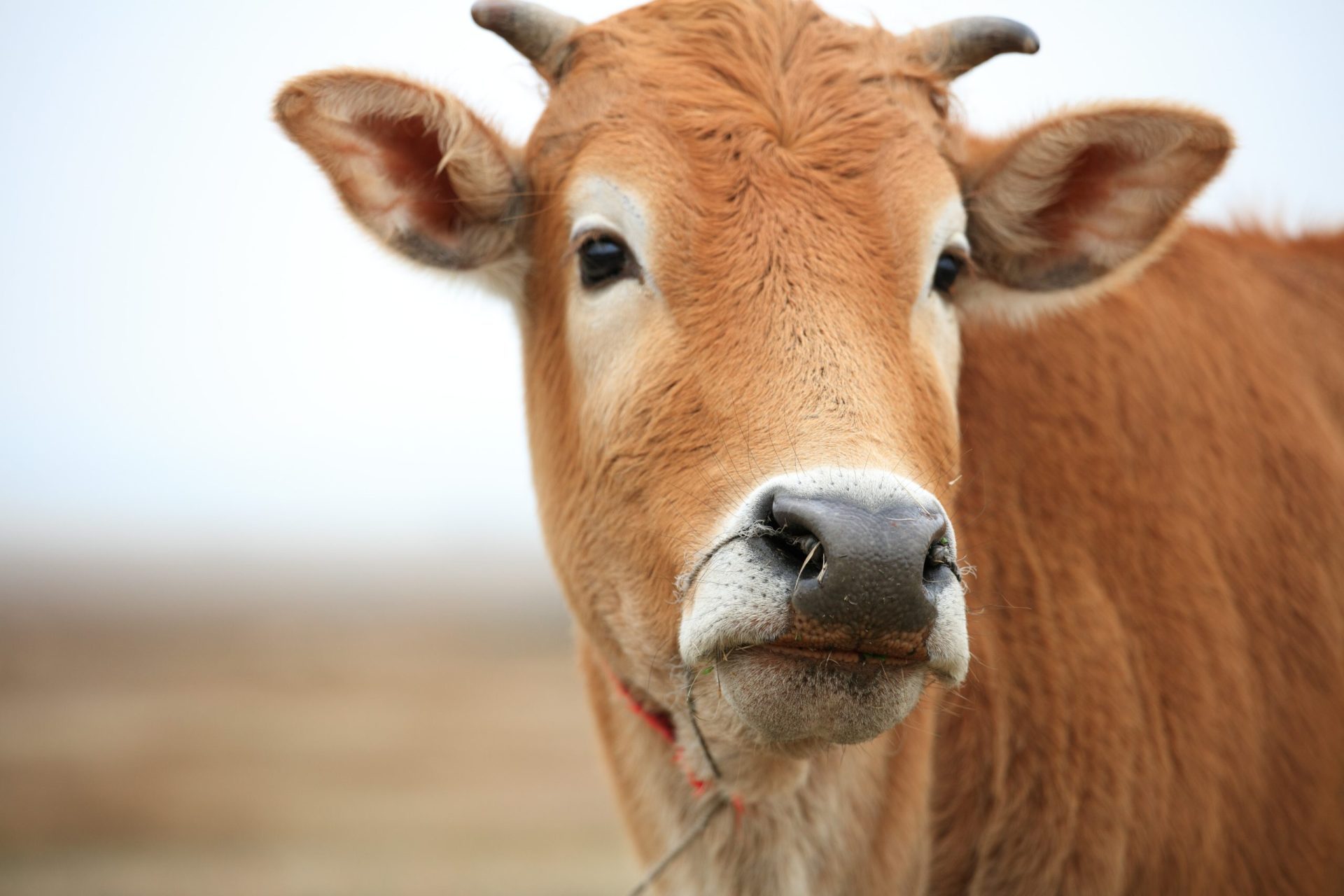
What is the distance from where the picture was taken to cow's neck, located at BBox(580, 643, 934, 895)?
390 cm

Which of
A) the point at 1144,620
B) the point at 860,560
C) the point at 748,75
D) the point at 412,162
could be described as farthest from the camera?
the point at 1144,620

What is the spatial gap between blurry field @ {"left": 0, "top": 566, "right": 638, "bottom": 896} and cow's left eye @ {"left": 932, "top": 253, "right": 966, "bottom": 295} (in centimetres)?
434

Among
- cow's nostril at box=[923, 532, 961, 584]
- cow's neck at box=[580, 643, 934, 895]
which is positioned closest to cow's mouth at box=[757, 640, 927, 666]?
cow's nostril at box=[923, 532, 961, 584]

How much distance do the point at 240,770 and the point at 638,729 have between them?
1751cm

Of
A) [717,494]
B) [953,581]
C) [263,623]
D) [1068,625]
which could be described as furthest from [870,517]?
[263,623]

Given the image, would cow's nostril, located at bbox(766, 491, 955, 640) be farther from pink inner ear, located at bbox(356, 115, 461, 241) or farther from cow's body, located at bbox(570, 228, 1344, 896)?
pink inner ear, located at bbox(356, 115, 461, 241)

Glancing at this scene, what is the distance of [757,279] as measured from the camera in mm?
3312

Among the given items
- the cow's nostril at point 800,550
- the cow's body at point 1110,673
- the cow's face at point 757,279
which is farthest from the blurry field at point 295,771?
the cow's nostril at point 800,550

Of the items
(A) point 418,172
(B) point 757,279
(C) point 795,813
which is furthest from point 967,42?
(C) point 795,813

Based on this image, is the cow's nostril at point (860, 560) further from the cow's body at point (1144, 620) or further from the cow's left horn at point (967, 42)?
the cow's left horn at point (967, 42)

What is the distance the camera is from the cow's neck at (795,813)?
3.90m

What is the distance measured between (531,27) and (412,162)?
665 millimetres

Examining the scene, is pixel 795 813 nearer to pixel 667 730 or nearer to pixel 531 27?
pixel 667 730

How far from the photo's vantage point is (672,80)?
149 inches
